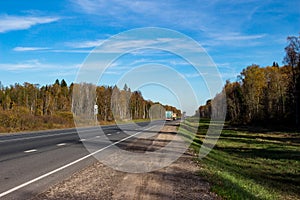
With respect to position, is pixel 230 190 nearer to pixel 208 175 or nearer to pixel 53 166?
pixel 208 175

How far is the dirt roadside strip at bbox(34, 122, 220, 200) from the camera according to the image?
7.97 metres

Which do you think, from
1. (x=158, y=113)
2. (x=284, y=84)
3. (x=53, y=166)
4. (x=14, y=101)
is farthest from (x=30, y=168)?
(x=14, y=101)

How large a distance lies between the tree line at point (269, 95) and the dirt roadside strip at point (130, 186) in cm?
4698

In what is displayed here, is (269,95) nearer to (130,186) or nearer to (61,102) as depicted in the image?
(130,186)

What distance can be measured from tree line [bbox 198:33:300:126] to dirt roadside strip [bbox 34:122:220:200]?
4698 centimetres

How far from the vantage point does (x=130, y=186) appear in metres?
9.06

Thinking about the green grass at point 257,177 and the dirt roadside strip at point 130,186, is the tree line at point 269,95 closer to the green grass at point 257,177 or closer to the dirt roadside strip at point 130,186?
the green grass at point 257,177

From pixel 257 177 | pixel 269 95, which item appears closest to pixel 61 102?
pixel 269 95

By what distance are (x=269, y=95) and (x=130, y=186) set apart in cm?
6583

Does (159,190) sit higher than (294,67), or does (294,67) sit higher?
(294,67)

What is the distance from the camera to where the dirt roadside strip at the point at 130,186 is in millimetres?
7973

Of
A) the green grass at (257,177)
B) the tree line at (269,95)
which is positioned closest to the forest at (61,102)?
the tree line at (269,95)

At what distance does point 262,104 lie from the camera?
74.1 metres

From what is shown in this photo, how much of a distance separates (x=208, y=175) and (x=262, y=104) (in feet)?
218
